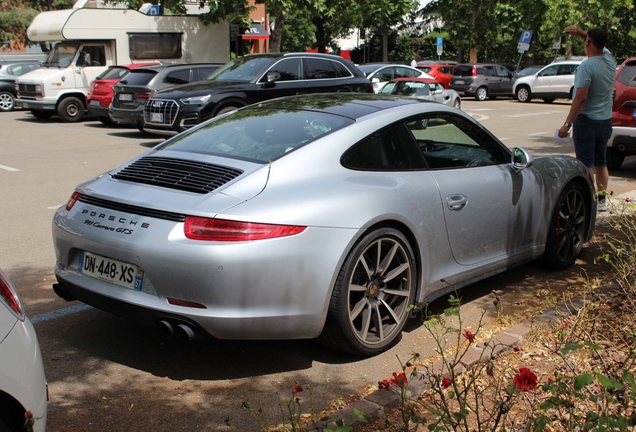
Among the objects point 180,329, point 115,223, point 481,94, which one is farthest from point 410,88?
point 180,329

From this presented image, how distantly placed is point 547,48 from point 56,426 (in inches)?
2253

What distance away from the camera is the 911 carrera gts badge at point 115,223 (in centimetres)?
384

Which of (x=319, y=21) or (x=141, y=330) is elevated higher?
(x=319, y=21)

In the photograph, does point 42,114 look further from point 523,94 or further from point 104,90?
point 523,94

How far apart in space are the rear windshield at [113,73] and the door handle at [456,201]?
15496 mm

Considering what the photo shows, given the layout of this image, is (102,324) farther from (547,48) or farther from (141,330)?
(547,48)

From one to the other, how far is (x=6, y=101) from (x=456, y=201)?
2154 centimetres

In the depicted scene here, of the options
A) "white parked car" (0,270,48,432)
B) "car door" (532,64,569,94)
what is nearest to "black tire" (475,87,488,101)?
"car door" (532,64,569,94)

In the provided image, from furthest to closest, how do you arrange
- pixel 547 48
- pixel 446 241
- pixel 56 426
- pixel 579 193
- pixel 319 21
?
pixel 547 48 → pixel 319 21 → pixel 579 193 → pixel 446 241 → pixel 56 426

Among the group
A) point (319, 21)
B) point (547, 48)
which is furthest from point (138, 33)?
point (547, 48)

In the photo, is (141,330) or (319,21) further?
(319,21)

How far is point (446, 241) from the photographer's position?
4684mm

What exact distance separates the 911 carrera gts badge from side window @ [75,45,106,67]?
1767 cm

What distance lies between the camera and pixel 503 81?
3303cm
